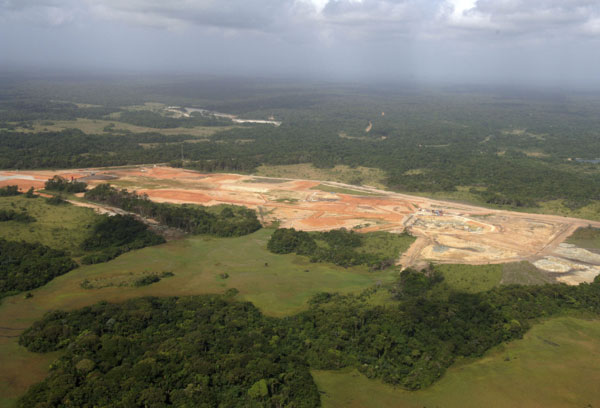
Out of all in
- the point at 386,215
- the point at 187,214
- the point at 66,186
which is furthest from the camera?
the point at 66,186

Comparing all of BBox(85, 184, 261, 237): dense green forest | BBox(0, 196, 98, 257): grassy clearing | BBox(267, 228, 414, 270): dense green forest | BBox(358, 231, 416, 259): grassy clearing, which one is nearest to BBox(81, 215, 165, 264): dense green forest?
BBox(0, 196, 98, 257): grassy clearing

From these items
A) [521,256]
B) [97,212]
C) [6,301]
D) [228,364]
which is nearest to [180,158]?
[97,212]

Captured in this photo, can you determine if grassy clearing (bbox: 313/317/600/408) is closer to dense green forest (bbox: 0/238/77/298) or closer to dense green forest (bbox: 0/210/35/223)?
dense green forest (bbox: 0/238/77/298)

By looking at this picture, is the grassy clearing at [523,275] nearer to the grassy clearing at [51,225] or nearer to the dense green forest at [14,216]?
the grassy clearing at [51,225]

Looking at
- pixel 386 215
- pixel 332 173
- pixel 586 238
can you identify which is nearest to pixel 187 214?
pixel 386 215

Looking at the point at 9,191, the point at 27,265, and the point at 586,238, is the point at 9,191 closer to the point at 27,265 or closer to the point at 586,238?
the point at 27,265

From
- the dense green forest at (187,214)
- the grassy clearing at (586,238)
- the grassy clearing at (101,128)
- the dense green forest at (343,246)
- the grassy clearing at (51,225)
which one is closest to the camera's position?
the dense green forest at (343,246)

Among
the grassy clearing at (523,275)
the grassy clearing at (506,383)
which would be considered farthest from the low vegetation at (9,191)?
the grassy clearing at (523,275)

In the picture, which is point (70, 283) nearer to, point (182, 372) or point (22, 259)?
point (22, 259)
